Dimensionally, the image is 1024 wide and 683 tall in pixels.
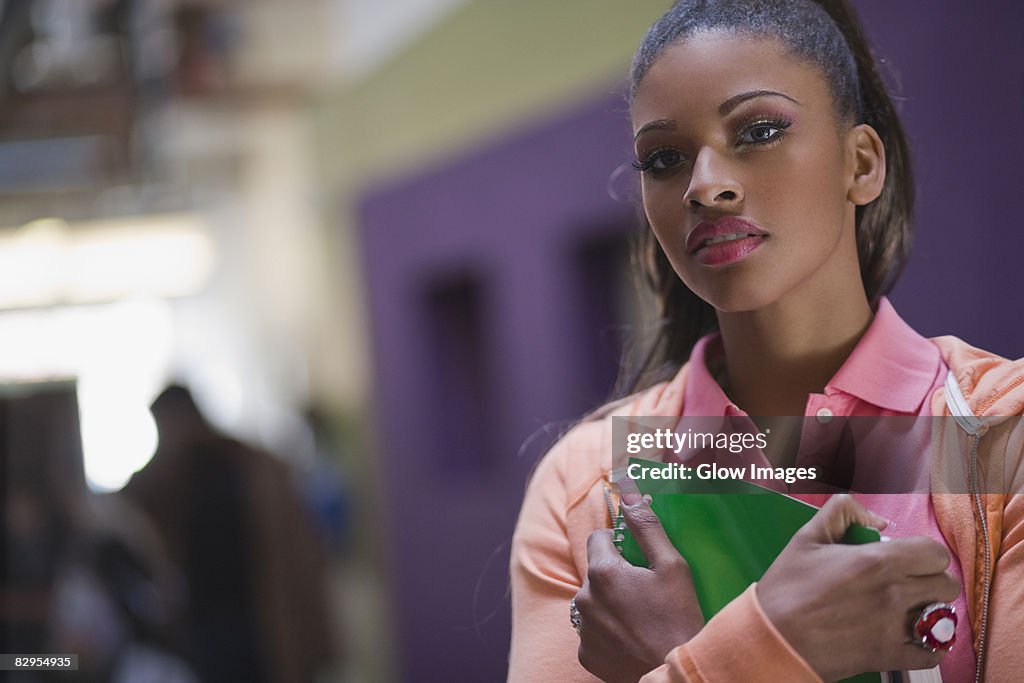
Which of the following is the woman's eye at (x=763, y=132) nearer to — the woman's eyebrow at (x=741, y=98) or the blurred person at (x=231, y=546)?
the woman's eyebrow at (x=741, y=98)

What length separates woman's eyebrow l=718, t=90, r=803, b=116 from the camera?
2.63ft

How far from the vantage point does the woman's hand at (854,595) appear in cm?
72

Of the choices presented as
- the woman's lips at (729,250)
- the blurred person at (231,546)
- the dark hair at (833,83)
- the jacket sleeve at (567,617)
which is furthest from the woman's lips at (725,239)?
the blurred person at (231,546)

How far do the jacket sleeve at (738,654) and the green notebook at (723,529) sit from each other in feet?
0.11

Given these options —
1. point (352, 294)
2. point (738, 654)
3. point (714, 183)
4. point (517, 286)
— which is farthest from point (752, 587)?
point (352, 294)

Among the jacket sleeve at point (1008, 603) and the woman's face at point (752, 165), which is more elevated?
Result: the woman's face at point (752, 165)

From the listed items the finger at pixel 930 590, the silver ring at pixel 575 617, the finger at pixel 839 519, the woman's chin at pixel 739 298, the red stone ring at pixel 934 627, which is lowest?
the silver ring at pixel 575 617

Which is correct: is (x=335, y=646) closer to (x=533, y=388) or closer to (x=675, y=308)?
(x=533, y=388)

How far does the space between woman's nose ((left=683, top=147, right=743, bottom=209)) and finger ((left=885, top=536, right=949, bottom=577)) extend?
0.25 meters

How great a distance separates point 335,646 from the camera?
13.3 feet

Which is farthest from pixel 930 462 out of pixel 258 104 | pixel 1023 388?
pixel 258 104

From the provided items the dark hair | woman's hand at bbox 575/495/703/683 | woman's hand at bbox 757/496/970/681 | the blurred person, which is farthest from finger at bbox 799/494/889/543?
the blurred person

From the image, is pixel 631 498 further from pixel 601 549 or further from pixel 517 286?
pixel 517 286

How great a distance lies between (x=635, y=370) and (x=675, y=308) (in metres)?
0.09
